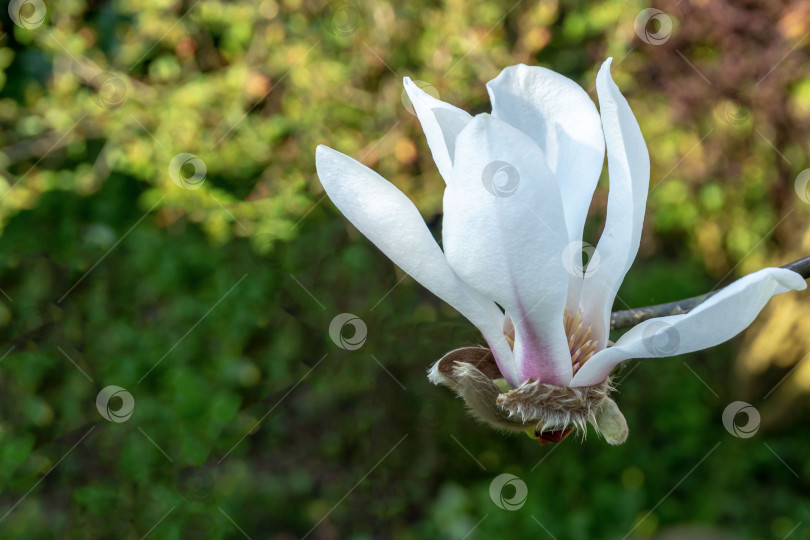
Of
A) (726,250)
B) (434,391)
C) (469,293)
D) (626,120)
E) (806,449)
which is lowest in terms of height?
(806,449)

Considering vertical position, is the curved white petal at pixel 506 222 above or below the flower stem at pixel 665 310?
above

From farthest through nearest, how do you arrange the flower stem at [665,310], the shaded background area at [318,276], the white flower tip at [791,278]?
the shaded background area at [318,276] → the flower stem at [665,310] → the white flower tip at [791,278]

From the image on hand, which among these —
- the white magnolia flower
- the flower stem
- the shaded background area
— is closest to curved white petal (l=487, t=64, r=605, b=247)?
the white magnolia flower

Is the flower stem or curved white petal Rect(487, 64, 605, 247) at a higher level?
curved white petal Rect(487, 64, 605, 247)

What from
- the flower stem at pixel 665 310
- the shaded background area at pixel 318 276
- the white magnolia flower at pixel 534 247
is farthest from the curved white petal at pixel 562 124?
the shaded background area at pixel 318 276

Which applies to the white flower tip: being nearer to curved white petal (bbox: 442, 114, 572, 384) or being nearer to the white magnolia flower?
the white magnolia flower

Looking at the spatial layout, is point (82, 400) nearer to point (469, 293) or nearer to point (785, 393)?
point (469, 293)

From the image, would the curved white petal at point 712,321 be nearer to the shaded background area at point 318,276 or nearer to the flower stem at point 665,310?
the flower stem at point 665,310

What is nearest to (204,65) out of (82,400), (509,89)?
(82,400)
